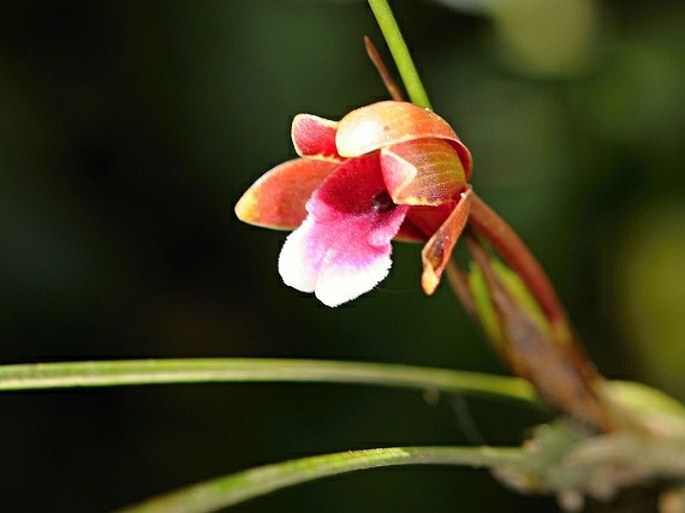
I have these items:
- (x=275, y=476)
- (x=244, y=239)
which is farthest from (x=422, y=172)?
(x=244, y=239)

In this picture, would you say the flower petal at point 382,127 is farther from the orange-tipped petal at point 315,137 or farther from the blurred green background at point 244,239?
the blurred green background at point 244,239

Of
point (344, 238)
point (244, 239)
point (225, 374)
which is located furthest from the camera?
point (244, 239)

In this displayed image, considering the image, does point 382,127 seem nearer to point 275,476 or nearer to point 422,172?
point 422,172

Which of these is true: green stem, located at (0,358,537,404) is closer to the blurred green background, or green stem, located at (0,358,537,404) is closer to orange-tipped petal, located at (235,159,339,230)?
orange-tipped petal, located at (235,159,339,230)

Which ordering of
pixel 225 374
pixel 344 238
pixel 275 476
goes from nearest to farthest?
pixel 275 476
pixel 344 238
pixel 225 374

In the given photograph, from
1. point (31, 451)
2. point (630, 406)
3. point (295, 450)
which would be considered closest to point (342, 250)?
point (630, 406)

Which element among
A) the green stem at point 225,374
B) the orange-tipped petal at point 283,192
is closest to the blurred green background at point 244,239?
the green stem at point 225,374
